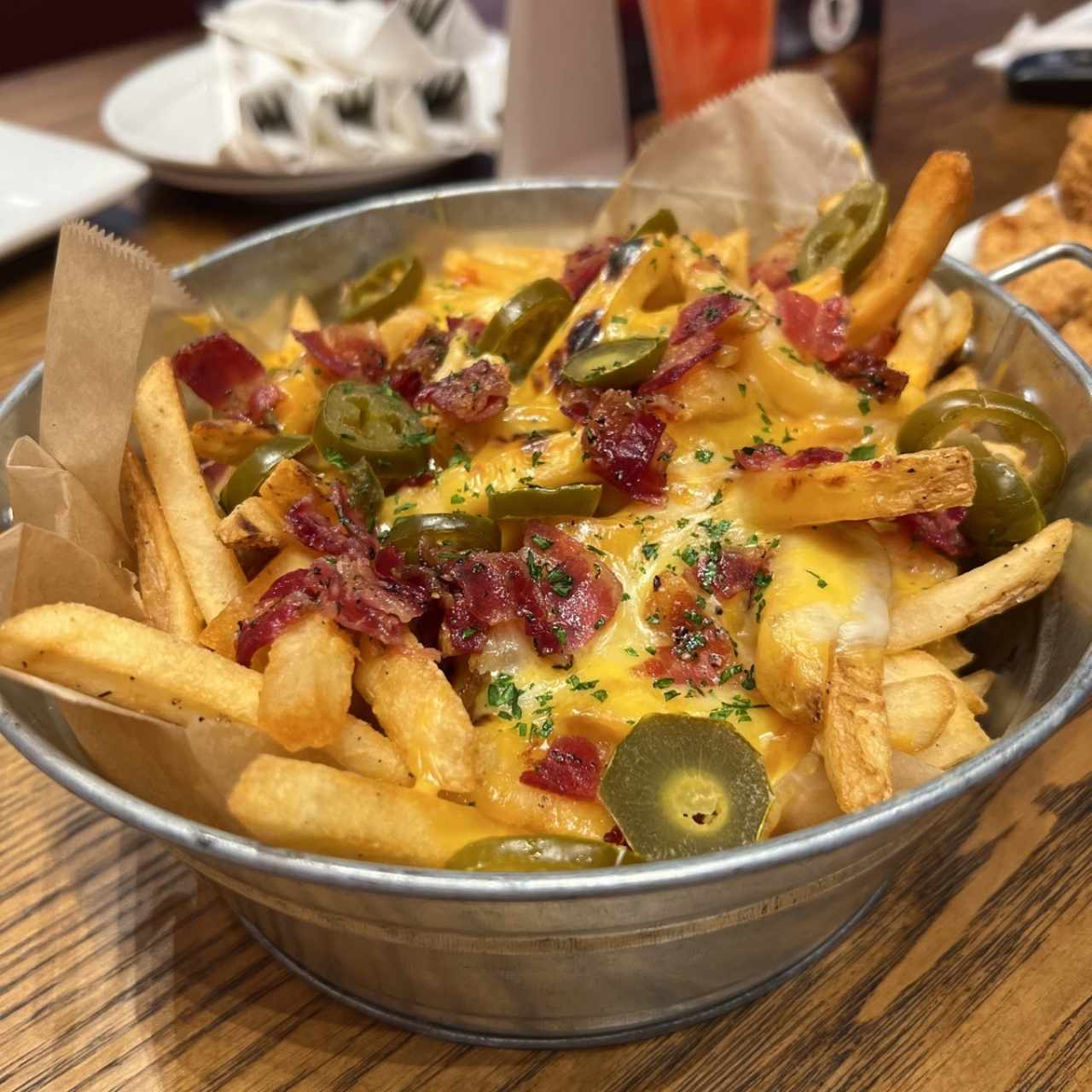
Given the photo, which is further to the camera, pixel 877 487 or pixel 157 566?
pixel 157 566

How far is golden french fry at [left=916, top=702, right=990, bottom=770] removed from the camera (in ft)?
4.32

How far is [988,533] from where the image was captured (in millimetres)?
1594

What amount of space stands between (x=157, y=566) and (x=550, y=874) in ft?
2.73

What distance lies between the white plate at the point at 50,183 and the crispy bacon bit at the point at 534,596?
7.93 feet

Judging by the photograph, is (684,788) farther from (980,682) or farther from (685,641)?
(980,682)

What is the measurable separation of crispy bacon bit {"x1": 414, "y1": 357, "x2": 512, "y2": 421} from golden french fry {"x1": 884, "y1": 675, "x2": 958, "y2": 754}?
69 cm

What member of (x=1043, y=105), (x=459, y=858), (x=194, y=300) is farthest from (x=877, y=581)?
(x=1043, y=105)

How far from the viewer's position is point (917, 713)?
1.28m

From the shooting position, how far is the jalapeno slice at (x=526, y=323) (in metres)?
1.80

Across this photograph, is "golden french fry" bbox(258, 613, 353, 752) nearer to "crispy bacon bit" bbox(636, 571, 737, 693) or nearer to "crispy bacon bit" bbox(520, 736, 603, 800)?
"crispy bacon bit" bbox(520, 736, 603, 800)

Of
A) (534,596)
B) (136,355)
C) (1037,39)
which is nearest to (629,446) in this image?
(534,596)

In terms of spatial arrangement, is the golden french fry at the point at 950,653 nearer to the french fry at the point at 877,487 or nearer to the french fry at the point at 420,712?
the french fry at the point at 877,487

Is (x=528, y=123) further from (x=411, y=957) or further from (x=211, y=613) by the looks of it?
(x=411, y=957)

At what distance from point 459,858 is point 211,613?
541mm
